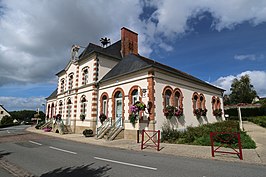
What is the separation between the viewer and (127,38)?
20.7 meters

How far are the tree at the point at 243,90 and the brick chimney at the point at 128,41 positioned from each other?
33812mm

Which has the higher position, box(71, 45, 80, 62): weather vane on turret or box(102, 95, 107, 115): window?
box(71, 45, 80, 62): weather vane on turret

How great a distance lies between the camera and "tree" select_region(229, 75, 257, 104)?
42.2 m

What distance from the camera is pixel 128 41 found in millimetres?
20844

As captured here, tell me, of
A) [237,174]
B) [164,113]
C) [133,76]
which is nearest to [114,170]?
[237,174]

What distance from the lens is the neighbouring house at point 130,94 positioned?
1210cm

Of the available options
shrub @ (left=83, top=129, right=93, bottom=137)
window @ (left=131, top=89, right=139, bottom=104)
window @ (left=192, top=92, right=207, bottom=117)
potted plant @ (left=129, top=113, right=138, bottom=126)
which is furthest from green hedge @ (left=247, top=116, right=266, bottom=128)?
shrub @ (left=83, top=129, right=93, bottom=137)

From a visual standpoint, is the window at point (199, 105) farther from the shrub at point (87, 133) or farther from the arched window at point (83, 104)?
the arched window at point (83, 104)

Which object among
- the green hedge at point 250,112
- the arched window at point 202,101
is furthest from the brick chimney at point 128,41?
the green hedge at point 250,112

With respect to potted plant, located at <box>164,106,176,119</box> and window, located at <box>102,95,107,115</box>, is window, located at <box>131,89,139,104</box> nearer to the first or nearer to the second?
potted plant, located at <box>164,106,176,119</box>

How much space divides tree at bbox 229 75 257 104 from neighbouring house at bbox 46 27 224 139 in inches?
1039

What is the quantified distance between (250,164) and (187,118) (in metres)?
8.59

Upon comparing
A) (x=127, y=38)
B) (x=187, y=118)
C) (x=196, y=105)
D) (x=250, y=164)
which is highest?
(x=127, y=38)

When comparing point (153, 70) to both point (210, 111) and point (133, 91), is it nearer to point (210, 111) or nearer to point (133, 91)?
point (133, 91)
